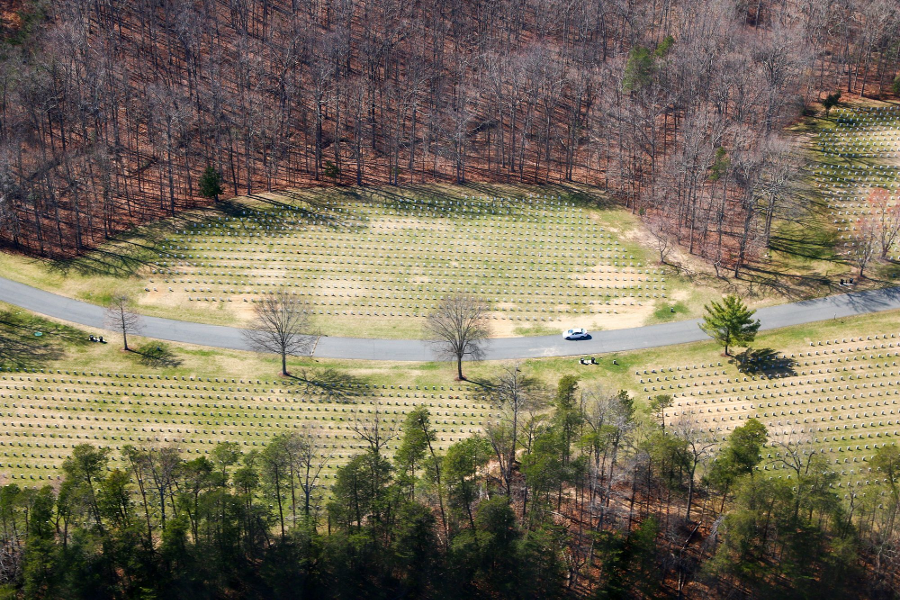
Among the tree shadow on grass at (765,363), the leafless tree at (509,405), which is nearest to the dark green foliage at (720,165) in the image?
the tree shadow on grass at (765,363)

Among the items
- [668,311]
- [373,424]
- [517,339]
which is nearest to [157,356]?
[373,424]

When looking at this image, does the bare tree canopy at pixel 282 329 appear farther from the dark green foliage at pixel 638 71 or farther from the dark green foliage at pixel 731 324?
the dark green foliage at pixel 638 71

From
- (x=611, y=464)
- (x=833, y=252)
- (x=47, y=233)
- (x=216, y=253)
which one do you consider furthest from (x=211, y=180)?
(x=833, y=252)

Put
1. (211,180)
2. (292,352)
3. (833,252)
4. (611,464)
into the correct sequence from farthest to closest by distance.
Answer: (211,180)
(833,252)
(292,352)
(611,464)

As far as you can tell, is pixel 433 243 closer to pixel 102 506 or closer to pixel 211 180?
pixel 211 180

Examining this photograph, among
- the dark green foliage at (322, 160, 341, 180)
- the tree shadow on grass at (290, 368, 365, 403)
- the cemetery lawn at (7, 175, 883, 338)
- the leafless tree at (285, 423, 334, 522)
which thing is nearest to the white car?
the cemetery lawn at (7, 175, 883, 338)

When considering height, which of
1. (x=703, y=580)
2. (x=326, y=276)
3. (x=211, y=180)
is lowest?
(x=703, y=580)

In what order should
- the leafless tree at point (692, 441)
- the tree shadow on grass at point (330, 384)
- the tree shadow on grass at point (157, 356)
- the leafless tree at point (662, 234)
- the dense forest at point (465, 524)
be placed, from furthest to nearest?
the leafless tree at point (662, 234) → the tree shadow on grass at point (157, 356) → the tree shadow on grass at point (330, 384) → the leafless tree at point (692, 441) → the dense forest at point (465, 524)
